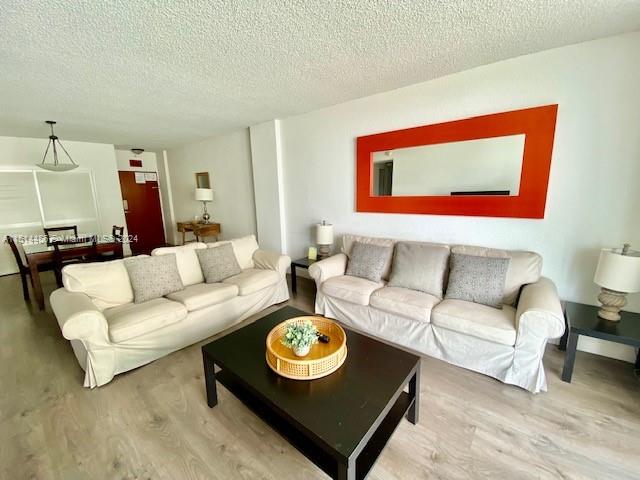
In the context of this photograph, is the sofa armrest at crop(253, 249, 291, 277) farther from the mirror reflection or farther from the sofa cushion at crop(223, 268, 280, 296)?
the mirror reflection

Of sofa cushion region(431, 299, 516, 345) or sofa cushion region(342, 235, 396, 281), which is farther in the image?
sofa cushion region(342, 235, 396, 281)

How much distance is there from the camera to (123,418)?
5.43 feet

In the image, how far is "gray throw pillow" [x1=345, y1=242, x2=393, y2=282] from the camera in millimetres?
2730

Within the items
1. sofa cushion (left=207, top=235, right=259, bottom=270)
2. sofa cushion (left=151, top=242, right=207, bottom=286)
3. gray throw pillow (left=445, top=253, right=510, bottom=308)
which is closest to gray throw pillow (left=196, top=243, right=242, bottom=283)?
sofa cushion (left=151, top=242, right=207, bottom=286)

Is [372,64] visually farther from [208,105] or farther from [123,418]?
[123,418]

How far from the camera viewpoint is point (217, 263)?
2900 millimetres

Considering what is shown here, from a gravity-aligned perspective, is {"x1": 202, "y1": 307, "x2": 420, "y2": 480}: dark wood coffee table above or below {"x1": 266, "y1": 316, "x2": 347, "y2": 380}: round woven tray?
below

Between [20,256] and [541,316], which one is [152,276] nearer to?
[20,256]

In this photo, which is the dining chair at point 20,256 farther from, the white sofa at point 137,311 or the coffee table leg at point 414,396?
the coffee table leg at point 414,396

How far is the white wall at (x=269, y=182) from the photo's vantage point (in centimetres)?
396

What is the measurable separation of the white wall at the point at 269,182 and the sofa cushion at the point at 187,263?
1.48 meters

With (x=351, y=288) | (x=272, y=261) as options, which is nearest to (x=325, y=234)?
(x=272, y=261)

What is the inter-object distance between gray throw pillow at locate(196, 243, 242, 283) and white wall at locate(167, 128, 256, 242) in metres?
1.80

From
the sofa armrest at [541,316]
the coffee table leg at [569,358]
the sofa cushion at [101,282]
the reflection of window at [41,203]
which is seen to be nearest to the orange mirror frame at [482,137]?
the sofa armrest at [541,316]
